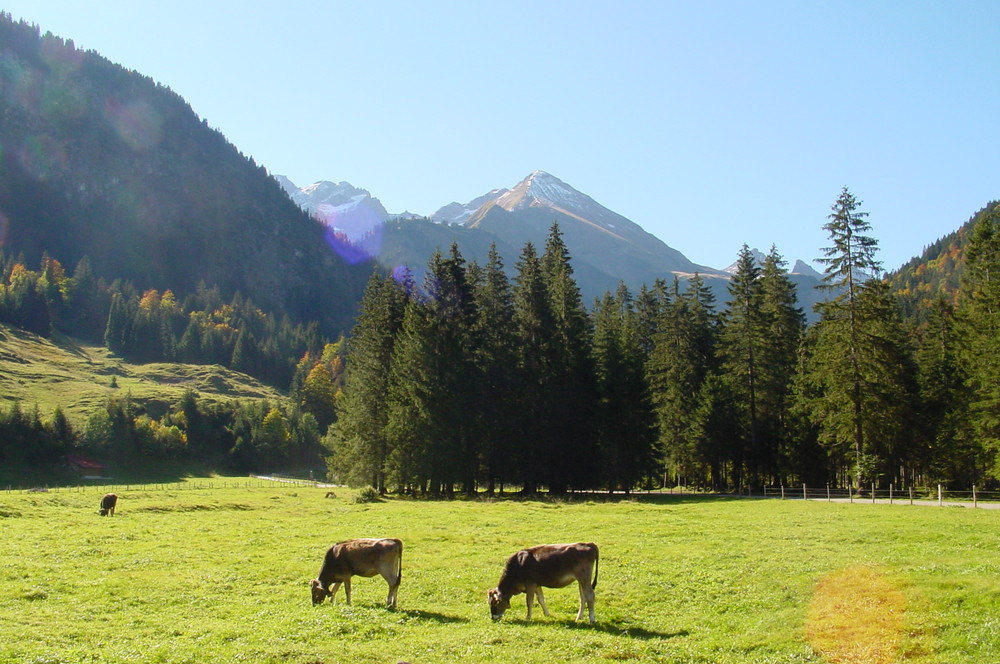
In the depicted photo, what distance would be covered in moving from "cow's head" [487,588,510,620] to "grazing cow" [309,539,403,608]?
2502 mm

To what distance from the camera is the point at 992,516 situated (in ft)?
95.2

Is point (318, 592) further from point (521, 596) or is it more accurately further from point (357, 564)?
point (521, 596)

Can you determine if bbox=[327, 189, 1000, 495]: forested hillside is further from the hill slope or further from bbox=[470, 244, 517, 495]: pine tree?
the hill slope

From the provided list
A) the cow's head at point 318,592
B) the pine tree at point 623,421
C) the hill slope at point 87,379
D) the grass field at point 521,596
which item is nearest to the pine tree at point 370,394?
the pine tree at point 623,421

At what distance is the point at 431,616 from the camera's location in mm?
15203

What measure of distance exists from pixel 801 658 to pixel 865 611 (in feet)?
9.48

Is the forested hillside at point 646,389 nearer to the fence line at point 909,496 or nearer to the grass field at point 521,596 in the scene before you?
the fence line at point 909,496

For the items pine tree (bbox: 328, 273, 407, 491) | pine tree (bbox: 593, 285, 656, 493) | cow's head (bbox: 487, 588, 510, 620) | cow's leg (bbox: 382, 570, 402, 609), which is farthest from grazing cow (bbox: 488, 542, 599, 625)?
pine tree (bbox: 593, 285, 656, 493)

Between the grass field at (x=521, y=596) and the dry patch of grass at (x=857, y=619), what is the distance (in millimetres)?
51

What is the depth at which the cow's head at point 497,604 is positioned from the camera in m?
14.9

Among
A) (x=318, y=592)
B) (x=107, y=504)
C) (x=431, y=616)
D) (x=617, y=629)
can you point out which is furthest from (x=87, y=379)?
(x=617, y=629)

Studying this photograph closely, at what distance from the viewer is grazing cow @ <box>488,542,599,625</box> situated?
14.9 meters

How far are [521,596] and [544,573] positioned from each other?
2553 millimetres

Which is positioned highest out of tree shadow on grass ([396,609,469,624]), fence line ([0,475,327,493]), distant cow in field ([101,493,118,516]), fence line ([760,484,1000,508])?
fence line ([760,484,1000,508])
